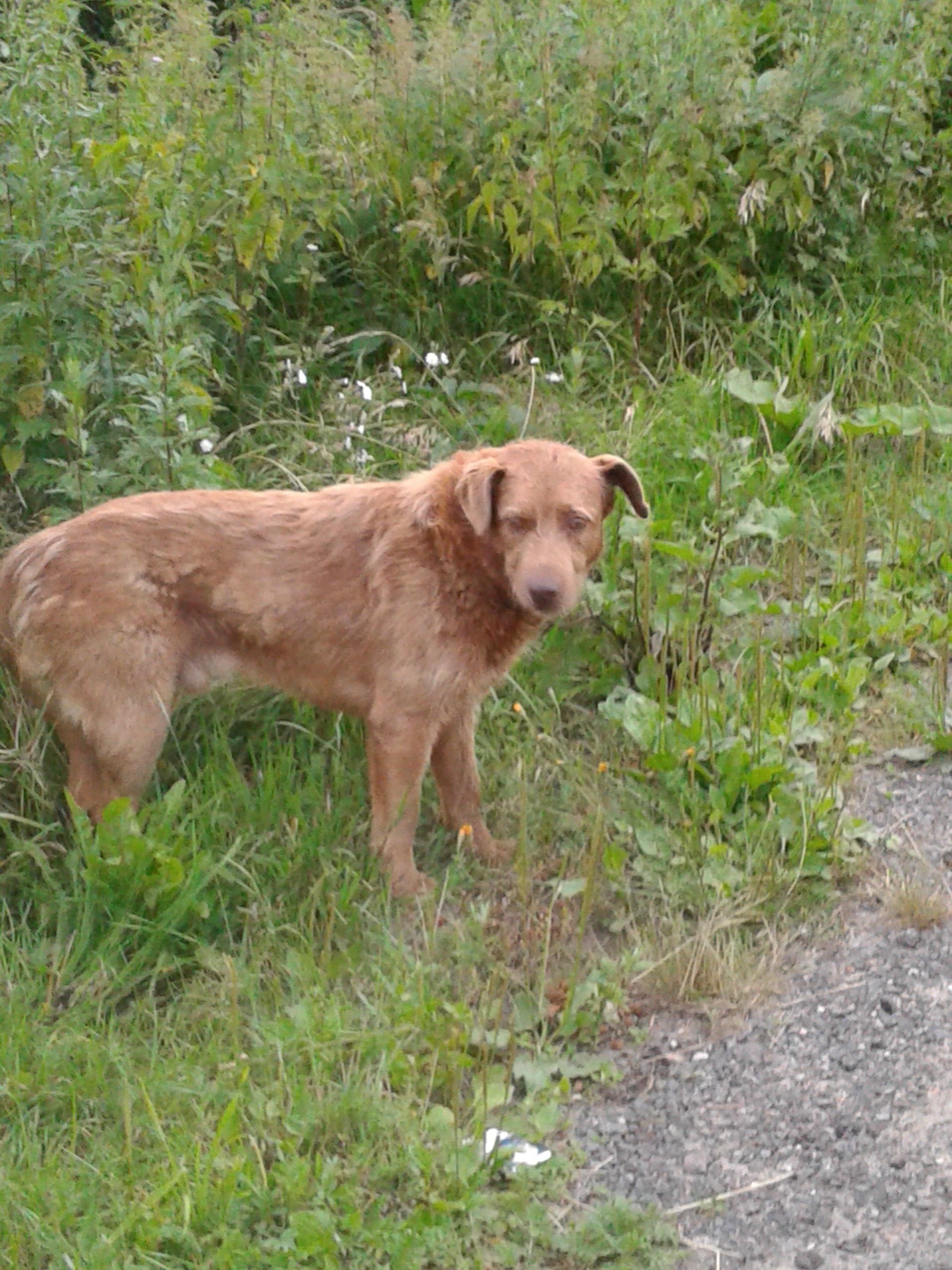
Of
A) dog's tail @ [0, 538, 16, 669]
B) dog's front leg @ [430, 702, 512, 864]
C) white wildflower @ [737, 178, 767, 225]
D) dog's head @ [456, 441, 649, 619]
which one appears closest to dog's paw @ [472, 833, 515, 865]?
dog's front leg @ [430, 702, 512, 864]

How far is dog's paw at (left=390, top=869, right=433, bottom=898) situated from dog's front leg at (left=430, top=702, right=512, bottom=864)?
285 mm

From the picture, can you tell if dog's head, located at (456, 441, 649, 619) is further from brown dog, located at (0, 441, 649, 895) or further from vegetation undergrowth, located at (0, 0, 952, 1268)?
vegetation undergrowth, located at (0, 0, 952, 1268)

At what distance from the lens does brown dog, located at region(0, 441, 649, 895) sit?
157 inches

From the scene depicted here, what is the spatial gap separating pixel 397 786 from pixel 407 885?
0.28m

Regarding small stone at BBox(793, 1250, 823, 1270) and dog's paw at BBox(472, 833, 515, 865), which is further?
dog's paw at BBox(472, 833, 515, 865)

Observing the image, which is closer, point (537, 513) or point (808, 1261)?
point (808, 1261)

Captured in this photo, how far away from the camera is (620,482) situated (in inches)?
169

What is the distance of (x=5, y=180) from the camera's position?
4.16 metres

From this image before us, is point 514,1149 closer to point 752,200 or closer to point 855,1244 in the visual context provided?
point 855,1244

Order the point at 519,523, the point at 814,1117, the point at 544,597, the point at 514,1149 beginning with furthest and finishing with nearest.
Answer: the point at 519,523 < the point at 544,597 < the point at 814,1117 < the point at 514,1149

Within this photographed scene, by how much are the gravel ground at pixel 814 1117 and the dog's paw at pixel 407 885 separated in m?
0.87

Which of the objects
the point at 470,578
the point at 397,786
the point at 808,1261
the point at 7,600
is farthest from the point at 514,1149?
the point at 7,600

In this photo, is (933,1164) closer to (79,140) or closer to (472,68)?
(79,140)

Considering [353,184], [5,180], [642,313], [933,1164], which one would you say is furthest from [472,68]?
[933,1164]
